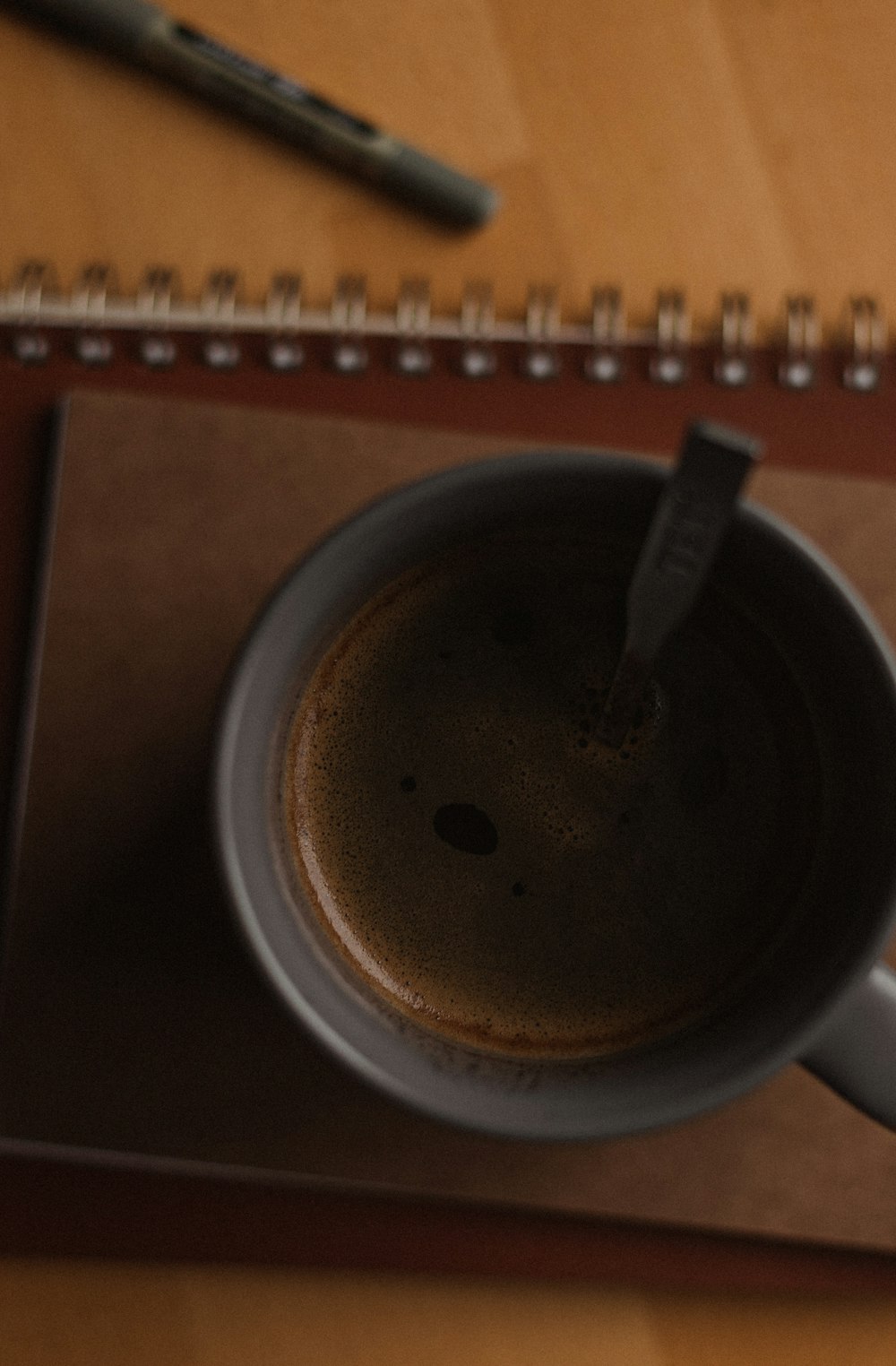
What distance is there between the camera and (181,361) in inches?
22.9

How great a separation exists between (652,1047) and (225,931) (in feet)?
0.61

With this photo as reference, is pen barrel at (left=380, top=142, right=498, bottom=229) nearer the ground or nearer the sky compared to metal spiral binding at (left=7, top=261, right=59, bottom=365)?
nearer the sky

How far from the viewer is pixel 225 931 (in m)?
0.53

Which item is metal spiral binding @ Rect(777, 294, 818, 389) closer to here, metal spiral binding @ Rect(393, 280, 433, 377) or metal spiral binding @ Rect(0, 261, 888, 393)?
metal spiral binding @ Rect(0, 261, 888, 393)

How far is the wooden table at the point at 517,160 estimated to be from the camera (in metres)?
0.60

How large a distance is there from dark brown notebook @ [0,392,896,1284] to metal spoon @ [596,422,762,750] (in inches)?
5.2

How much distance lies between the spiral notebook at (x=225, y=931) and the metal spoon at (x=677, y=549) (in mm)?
139

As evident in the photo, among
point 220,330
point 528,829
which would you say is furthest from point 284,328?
point 528,829

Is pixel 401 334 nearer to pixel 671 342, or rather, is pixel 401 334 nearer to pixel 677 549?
pixel 671 342

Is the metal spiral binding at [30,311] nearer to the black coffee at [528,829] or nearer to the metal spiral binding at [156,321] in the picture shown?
the metal spiral binding at [156,321]

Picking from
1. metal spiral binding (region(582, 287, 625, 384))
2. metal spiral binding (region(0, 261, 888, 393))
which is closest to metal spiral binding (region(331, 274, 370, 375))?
metal spiral binding (region(0, 261, 888, 393))

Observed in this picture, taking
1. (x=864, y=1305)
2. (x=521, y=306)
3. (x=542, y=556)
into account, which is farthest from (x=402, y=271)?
(x=864, y=1305)

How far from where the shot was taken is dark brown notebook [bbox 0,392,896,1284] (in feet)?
1.75

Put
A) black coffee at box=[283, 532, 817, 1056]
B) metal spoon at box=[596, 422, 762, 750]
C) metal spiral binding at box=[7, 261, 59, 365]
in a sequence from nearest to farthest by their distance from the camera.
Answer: metal spoon at box=[596, 422, 762, 750], black coffee at box=[283, 532, 817, 1056], metal spiral binding at box=[7, 261, 59, 365]
